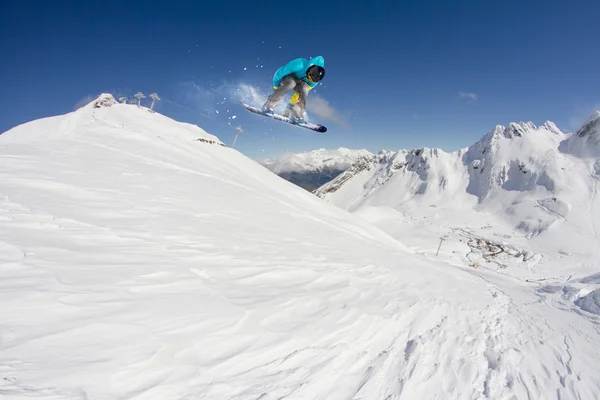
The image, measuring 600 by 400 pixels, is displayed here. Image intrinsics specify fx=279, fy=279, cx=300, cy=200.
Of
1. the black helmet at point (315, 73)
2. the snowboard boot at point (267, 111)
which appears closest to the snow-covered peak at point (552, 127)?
the snowboard boot at point (267, 111)

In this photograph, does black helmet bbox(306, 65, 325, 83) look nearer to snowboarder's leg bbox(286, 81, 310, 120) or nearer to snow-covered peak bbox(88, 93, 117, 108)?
snowboarder's leg bbox(286, 81, 310, 120)

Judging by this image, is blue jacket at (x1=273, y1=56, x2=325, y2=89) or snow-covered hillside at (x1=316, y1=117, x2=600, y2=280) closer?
blue jacket at (x1=273, y1=56, x2=325, y2=89)

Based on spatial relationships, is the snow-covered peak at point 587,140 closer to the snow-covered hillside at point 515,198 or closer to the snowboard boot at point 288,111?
the snow-covered hillside at point 515,198

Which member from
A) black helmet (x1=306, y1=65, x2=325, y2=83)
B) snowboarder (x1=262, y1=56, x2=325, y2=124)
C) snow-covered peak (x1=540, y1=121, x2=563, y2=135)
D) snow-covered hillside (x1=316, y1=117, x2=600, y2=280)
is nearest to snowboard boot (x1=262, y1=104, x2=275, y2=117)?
snowboarder (x1=262, y1=56, x2=325, y2=124)

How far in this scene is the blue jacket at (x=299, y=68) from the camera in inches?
491

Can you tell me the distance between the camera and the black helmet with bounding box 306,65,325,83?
1252 cm

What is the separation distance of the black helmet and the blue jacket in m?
0.16

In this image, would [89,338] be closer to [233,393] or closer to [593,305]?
[233,393]

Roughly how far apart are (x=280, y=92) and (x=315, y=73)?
2.25 metres

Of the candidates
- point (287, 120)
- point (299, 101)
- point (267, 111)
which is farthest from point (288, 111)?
point (267, 111)

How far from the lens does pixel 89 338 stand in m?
2.97

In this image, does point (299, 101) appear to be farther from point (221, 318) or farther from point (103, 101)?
point (103, 101)

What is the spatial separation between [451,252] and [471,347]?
241ft

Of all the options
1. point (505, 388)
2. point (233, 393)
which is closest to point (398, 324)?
point (505, 388)
